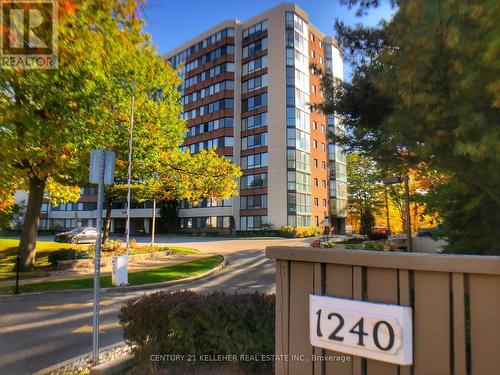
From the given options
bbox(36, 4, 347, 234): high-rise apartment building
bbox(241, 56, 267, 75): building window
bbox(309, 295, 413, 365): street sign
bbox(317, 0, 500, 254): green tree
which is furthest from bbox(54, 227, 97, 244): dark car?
bbox(241, 56, 267, 75): building window

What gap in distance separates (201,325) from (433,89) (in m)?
3.40

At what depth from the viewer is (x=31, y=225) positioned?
48.6 ft

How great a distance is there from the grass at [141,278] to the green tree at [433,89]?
32.7ft

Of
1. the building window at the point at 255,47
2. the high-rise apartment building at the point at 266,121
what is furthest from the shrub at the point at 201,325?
the building window at the point at 255,47

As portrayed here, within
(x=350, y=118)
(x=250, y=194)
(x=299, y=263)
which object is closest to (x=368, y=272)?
(x=299, y=263)

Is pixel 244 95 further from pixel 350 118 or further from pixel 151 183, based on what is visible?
pixel 350 118

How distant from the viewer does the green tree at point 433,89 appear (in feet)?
10.1

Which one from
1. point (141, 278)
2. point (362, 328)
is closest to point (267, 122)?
point (141, 278)

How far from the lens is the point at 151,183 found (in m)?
21.2

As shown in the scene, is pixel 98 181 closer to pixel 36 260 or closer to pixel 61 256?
pixel 61 256

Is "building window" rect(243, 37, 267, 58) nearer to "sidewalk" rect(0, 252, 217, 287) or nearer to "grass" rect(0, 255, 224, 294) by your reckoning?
"sidewalk" rect(0, 252, 217, 287)

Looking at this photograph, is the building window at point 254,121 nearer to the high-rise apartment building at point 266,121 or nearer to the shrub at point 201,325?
the high-rise apartment building at point 266,121

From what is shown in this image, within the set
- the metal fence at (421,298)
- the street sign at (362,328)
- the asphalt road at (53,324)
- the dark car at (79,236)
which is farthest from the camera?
the dark car at (79,236)

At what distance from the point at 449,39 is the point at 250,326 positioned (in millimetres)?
3261
